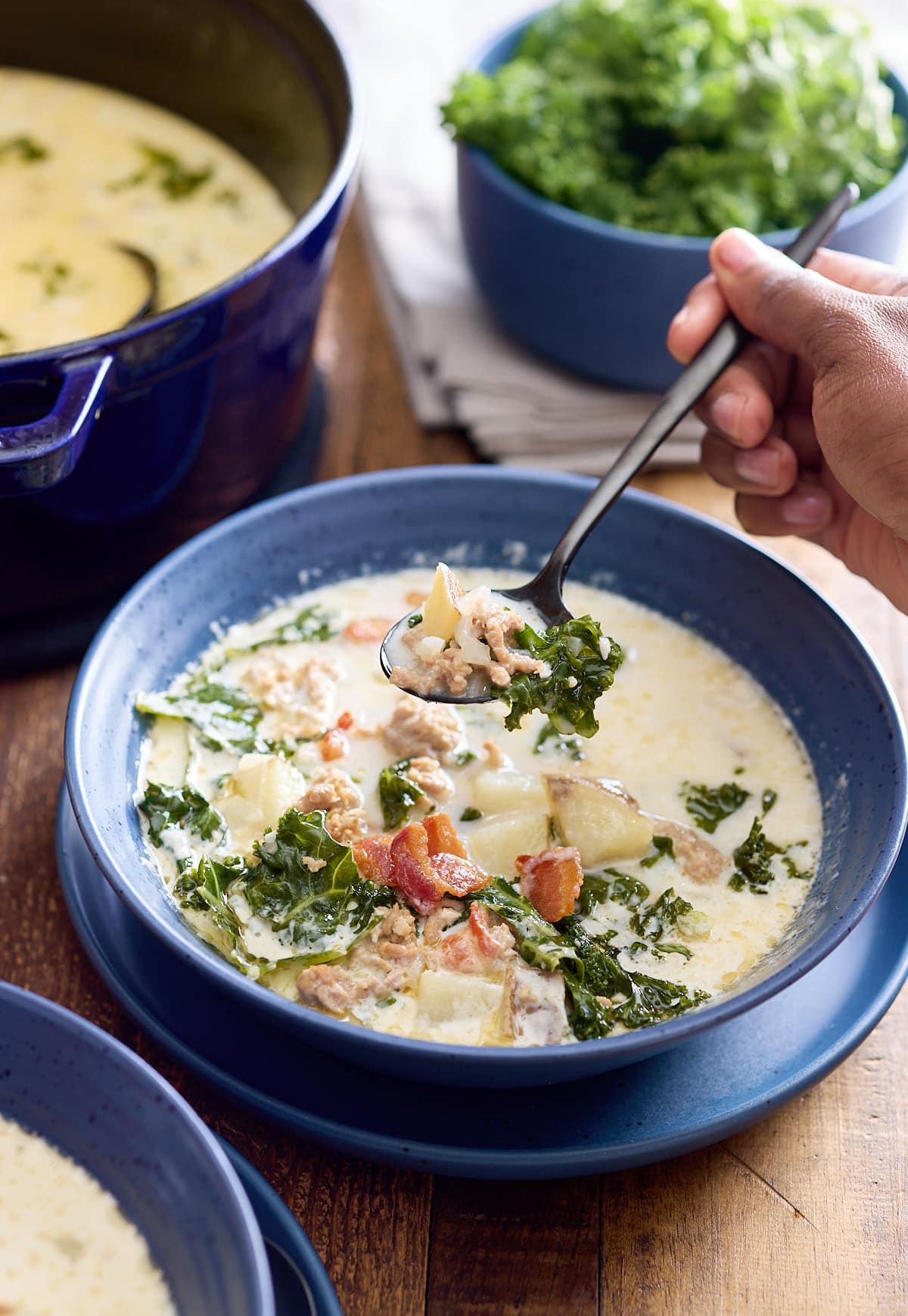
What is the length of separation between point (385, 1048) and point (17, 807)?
45.2 inches

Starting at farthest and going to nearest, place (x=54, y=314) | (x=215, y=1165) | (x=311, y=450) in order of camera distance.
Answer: (x=311, y=450) < (x=54, y=314) < (x=215, y=1165)

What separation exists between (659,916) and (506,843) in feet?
0.88

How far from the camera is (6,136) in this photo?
138 inches

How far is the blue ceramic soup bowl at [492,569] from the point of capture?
1.94 meters

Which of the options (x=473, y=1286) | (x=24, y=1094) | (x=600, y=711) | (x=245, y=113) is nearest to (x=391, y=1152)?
(x=473, y=1286)

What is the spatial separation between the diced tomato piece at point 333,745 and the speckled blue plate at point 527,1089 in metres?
0.43

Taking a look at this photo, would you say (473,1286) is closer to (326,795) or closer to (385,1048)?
(385,1048)

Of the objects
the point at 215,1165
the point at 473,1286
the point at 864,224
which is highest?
the point at 864,224

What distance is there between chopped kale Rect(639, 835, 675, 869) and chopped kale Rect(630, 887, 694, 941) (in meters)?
0.07

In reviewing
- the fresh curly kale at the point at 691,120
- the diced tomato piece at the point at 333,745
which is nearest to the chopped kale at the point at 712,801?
the diced tomato piece at the point at 333,745

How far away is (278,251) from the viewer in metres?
2.59

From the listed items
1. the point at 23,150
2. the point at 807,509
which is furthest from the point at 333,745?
the point at 23,150

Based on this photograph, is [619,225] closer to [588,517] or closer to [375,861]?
[588,517]

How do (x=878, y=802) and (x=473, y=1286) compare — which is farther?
(x=878, y=802)
